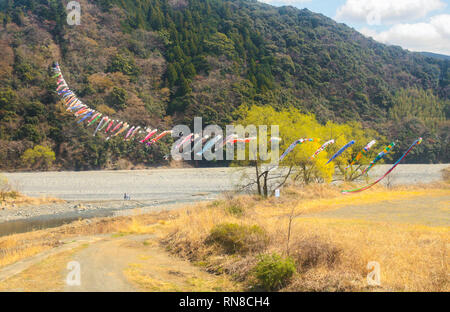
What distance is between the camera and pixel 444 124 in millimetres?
79875

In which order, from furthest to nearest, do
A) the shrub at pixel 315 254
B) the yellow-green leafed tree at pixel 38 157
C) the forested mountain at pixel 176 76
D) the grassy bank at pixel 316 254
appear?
the forested mountain at pixel 176 76 → the yellow-green leafed tree at pixel 38 157 → the shrub at pixel 315 254 → the grassy bank at pixel 316 254

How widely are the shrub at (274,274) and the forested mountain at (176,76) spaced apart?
4713 centimetres

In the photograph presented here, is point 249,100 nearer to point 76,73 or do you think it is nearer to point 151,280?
point 76,73

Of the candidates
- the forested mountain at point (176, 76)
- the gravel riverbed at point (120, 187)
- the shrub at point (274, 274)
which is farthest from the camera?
→ the forested mountain at point (176, 76)

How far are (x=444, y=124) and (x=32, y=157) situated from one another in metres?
75.4

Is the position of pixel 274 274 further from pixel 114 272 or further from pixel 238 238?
pixel 114 272

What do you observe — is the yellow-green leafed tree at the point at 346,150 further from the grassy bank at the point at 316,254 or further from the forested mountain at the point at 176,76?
the forested mountain at the point at 176,76

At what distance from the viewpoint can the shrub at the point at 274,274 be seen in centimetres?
704

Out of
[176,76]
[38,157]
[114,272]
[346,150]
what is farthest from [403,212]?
[176,76]

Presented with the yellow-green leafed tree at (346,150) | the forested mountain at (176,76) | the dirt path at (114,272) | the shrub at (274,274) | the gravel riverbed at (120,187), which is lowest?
the gravel riverbed at (120,187)

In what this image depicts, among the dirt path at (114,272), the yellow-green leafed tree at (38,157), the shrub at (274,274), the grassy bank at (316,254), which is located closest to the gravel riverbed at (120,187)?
the yellow-green leafed tree at (38,157)

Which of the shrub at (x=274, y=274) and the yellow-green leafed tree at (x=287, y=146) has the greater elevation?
the yellow-green leafed tree at (x=287, y=146)

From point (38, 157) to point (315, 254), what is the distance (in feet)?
167
